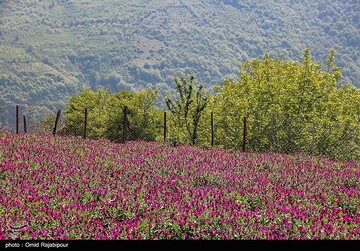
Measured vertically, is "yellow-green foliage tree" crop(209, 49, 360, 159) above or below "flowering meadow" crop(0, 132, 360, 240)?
above

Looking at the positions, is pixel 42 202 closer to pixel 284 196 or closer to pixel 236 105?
pixel 284 196

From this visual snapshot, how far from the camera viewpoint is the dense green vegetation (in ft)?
102

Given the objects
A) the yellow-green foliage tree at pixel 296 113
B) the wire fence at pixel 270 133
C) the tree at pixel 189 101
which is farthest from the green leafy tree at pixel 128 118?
the tree at pixel 189 101

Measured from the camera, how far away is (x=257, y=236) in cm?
765

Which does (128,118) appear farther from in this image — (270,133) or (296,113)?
(270,133)

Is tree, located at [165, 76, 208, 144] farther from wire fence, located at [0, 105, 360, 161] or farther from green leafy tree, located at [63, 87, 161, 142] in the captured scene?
green leafy tree, located at [63, 87, 161, 142]

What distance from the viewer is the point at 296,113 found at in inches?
1391

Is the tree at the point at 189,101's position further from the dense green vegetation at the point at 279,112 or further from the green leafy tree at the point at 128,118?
the green leafy tree at the point at 128,118

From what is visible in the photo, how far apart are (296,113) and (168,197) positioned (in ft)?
88.0

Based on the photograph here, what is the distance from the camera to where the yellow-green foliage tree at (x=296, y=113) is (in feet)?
101

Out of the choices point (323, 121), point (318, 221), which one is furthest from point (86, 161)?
point (323, 121)

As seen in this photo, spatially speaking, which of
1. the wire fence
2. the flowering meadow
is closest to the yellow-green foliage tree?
the wire fence

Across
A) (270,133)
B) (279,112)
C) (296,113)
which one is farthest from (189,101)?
(296,113)

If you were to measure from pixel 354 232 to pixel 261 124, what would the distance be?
1072 inches
